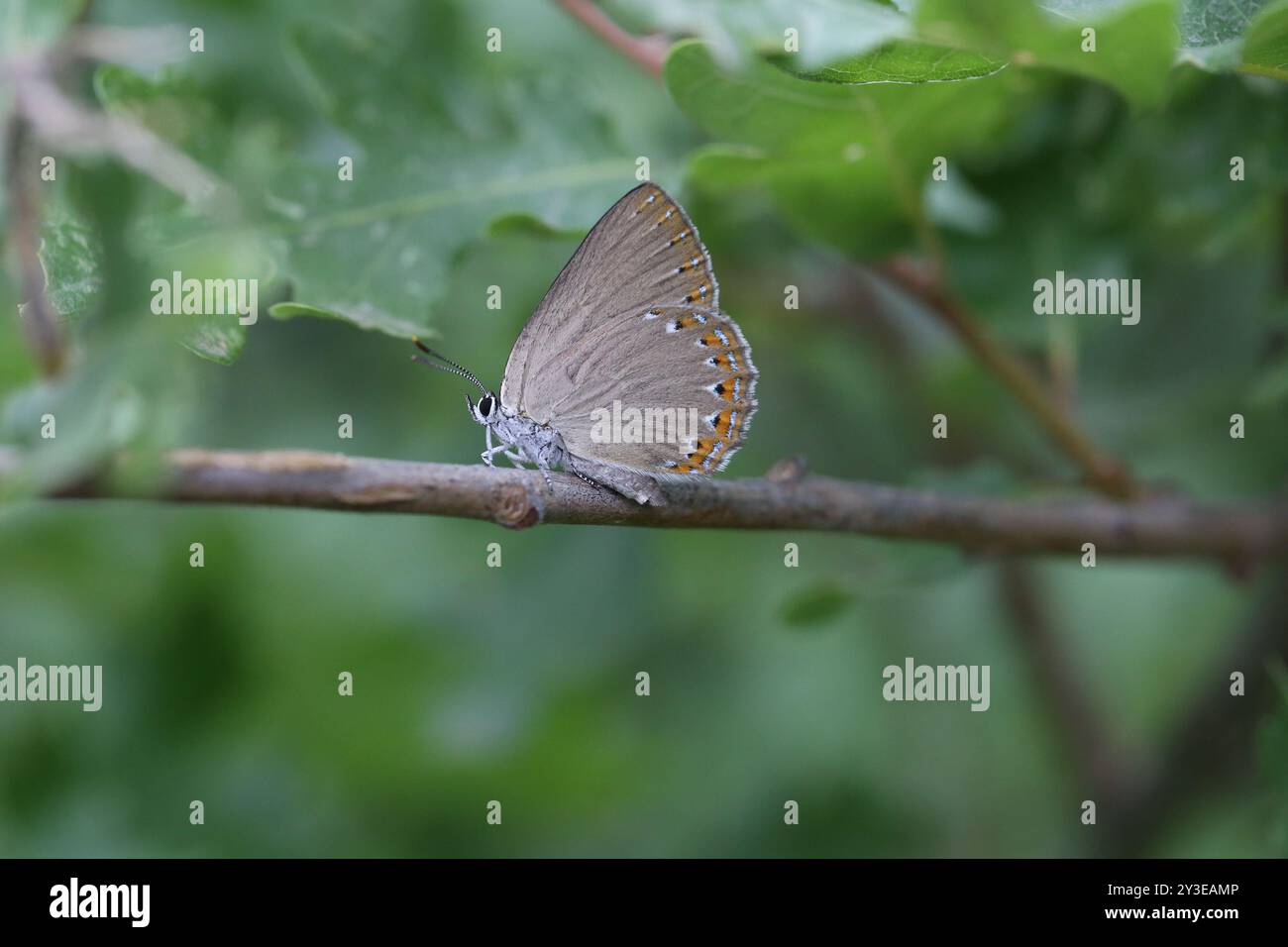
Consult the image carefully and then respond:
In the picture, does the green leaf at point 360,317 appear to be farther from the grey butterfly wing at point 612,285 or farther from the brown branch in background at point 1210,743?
the brown branch in background at point 1210,743

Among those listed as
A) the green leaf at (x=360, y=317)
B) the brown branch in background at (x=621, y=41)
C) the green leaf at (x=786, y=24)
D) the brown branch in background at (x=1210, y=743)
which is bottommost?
the brown branch in background at (x=1210, y=743)

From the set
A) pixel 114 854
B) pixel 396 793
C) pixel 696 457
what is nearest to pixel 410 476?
pixel 696 457

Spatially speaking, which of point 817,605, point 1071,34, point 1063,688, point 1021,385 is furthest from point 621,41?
point 1063,688

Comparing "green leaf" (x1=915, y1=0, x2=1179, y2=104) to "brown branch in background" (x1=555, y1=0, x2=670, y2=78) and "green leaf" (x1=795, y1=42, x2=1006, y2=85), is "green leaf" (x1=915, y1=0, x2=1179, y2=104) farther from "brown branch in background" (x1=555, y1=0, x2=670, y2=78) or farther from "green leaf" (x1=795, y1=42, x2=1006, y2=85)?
"brown branch in background" (x1=555, y1=0, x2=670, y2=78)

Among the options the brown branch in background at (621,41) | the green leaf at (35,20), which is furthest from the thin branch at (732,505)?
the green leaf at (35,20)

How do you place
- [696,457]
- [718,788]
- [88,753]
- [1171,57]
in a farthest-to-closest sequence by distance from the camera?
[718,788], [88,753], [696,457], [1171,57]

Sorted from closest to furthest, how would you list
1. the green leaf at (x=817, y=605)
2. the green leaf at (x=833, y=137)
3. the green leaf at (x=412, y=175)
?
the green leaf at (x=833, y=137) → the green leaf at (x=412, y=175) → the green leaf at (x=817, y=605)
